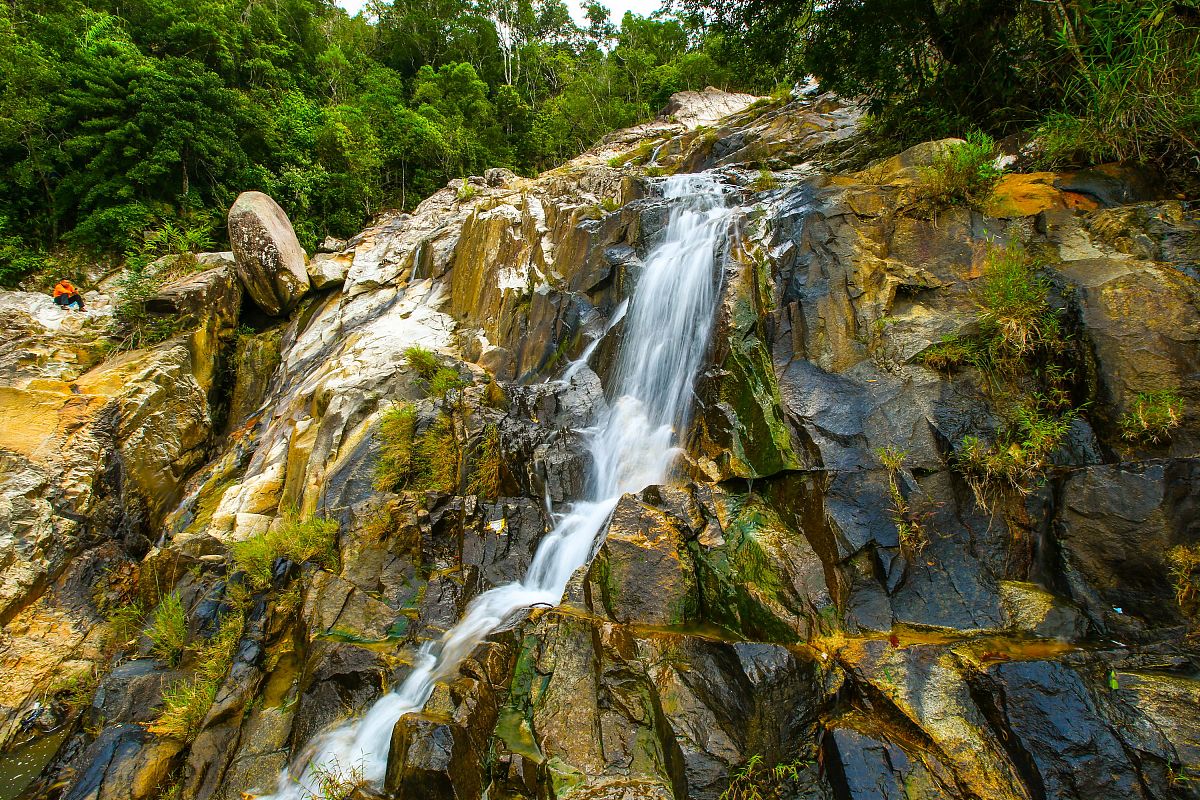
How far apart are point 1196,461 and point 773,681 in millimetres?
3111

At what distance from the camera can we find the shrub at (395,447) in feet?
22.6

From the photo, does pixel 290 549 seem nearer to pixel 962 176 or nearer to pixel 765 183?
pixel 962 176

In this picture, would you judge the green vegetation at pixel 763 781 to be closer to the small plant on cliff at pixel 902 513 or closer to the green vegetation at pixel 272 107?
the small plant on cliff at pixel 902 513

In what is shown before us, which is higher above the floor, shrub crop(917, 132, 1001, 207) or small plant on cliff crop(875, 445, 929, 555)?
shrub crop(917, 132, 1001, 207)

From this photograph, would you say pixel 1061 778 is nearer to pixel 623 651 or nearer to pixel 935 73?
pixel 623 651

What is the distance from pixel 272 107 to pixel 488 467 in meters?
21.3

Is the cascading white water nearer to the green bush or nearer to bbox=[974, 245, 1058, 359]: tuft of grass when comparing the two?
bbox=[974, 245, 1058, 359]: tuft of grass

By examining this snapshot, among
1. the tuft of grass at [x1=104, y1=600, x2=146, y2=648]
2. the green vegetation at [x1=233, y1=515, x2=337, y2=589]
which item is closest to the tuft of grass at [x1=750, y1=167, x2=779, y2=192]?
the green vegetation at [x1=233, y1=515, x2=337, y2=589]

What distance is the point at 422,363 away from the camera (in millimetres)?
8695

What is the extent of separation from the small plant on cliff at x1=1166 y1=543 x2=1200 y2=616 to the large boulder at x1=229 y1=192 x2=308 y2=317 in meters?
16.4

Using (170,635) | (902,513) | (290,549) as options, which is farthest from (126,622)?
(902,513)

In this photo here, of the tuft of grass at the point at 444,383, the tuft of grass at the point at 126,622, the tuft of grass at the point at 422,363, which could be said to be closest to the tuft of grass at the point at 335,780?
the tuft of grass at the point at 444,383

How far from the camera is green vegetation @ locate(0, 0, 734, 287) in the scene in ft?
45.7

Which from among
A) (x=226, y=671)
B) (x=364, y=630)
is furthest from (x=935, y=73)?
(x=226, y=671)
